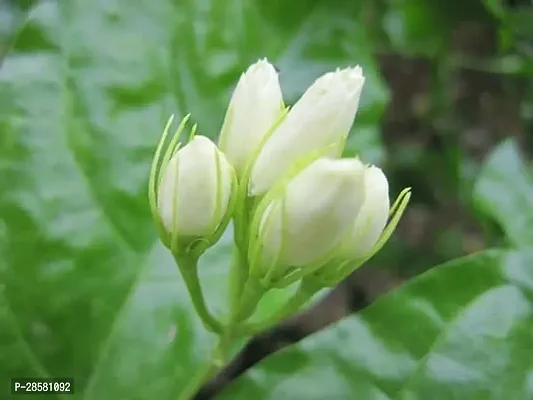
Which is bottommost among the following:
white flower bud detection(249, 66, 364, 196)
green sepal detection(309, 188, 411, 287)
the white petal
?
green sepal detection(309, 188, 411, 287)

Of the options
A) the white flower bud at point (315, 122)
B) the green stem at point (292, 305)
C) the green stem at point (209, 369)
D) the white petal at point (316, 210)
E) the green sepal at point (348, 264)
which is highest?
the white flower bud at point (315, 122)

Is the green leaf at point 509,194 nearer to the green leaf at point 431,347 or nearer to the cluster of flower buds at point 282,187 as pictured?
the green leaf at point 431,347

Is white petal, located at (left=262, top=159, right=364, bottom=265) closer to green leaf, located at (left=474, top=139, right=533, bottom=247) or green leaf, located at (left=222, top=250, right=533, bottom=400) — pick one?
green leaf, located at (left=222, top=250, right=533, bottom=400)

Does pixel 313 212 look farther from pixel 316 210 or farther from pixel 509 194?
pixel 509 194

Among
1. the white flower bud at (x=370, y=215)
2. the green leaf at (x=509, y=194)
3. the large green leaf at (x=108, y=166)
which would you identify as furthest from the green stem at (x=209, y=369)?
the green leaf at (x=509, y=194)

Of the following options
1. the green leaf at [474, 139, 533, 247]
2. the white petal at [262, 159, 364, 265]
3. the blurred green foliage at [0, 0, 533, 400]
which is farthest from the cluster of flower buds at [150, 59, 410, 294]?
the green leaf at [474, 139, 533, 247]

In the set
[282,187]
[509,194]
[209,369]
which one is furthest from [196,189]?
[509,194]

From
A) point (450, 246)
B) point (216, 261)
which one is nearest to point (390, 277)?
point (450, 246)
